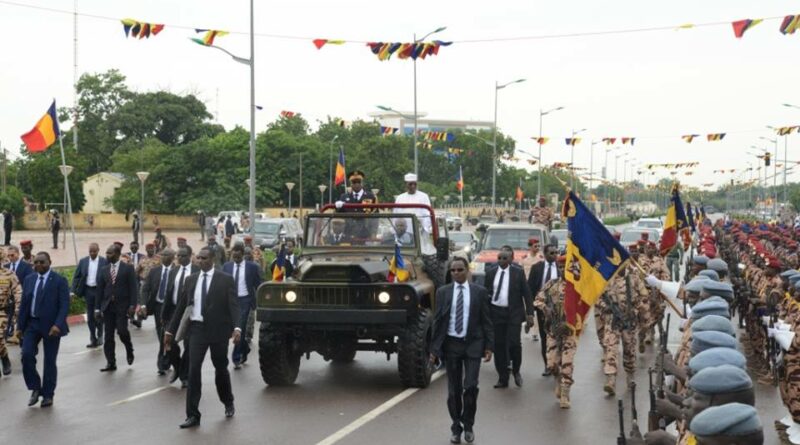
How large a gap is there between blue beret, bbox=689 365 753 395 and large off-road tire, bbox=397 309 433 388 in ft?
23.3

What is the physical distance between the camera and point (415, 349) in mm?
11398

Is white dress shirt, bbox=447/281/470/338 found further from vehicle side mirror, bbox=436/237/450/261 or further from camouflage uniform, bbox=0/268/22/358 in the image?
camouflage uniform, bbox=0/268/22/358

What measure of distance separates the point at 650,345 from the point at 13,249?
997 cm

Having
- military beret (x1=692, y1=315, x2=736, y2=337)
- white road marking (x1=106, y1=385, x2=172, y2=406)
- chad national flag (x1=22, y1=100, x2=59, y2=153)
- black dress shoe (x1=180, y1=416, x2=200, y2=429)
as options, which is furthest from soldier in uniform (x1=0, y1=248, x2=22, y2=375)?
chad national flag (x1=22, y1=100, x2=59, y2=153)

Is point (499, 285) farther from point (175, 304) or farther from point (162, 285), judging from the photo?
point (162, 285)

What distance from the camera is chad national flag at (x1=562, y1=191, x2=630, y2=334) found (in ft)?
33.3

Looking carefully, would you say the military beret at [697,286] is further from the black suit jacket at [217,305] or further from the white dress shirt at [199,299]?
the white dress shirt at [199,299]

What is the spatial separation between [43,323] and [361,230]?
165 inches

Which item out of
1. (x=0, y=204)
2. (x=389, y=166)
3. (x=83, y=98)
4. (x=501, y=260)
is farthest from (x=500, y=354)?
(x=83, y=98)

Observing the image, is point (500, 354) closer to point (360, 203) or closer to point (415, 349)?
point (415, 349)

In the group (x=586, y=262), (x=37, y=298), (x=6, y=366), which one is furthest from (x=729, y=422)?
(x=6, y=366)

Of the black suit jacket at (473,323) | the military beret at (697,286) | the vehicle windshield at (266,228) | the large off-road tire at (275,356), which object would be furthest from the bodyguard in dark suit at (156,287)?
the vehicle windshield at (266,228)

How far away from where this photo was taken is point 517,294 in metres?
12.1

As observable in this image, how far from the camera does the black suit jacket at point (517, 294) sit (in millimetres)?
12023
